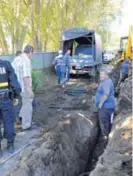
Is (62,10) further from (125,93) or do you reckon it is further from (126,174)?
(126,174)

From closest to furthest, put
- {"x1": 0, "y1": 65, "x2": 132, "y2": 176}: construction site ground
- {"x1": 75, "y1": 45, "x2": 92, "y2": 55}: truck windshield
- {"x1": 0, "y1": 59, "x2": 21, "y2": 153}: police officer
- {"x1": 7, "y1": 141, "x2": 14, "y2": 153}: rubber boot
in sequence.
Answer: {"x1": 0, "y1": 65, "x2": 132, "y2": 176}: construction site ground < {"x1": 0, "y1": 59, "x2": 21, "y2": 153}: police officer < {"x1": 7, "y1": 141, "x2": 14, "y2": 153}: rubber boot < {"x1": 75, "y1": 45, "x2": 92, "y2": 55}: truck windshield

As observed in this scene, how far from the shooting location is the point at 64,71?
16531mm

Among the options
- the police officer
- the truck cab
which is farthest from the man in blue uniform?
the truck cab

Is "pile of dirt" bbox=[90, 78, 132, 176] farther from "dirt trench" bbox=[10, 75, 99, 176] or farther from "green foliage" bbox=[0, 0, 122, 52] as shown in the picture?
"green foliage" bbox=[0, 0, 122, 52]

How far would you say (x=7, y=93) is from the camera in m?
6.08

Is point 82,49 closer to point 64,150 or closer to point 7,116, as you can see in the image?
point 64,150

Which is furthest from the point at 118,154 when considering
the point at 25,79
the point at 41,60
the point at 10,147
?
the point at 41,60

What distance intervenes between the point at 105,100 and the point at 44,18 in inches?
885

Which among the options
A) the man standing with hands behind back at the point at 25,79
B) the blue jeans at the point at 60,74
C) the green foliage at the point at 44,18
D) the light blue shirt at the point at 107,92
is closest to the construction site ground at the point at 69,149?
the man standing with hands behind back at the point at 25,79

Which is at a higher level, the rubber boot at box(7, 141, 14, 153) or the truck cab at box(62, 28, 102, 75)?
the truck cab at box(62, 28, 102, 75)

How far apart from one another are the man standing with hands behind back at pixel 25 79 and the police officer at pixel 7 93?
1.15 m

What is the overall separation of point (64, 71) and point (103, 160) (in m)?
11.4

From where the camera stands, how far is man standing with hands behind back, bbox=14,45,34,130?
288 inches

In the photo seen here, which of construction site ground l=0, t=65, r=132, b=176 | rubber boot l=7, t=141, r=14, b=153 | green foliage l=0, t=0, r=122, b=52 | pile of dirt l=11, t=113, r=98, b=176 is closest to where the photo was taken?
construction site ground l=0, t=65, r=132, b=176
